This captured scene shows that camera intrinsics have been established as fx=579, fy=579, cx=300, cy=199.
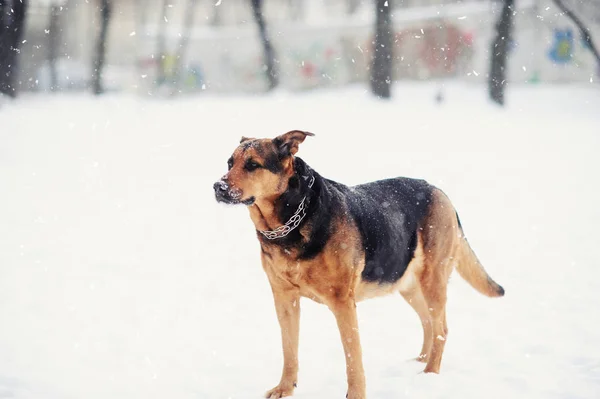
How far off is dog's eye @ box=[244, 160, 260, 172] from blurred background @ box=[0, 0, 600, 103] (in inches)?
578

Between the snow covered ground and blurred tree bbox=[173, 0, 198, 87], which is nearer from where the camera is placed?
the snow covered ground

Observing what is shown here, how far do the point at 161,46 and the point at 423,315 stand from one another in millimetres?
33033

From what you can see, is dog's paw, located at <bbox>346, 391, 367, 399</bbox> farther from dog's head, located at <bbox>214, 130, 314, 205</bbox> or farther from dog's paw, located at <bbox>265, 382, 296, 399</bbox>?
dog's head, located at <bbox>214, 130, 314, 205</bbox>

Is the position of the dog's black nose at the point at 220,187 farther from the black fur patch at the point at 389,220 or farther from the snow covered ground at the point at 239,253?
the snow covered ground at the point at 239,253

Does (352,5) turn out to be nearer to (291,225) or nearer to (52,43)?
(52,43)

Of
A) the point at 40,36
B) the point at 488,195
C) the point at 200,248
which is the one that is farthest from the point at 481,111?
the point at 40,36

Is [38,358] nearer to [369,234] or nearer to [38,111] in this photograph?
[369,234]

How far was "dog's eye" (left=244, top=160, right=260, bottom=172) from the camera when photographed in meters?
4.00

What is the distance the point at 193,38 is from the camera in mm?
36594

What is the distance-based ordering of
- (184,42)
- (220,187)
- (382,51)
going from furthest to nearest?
(184,42) < (382,51) < (220,187)

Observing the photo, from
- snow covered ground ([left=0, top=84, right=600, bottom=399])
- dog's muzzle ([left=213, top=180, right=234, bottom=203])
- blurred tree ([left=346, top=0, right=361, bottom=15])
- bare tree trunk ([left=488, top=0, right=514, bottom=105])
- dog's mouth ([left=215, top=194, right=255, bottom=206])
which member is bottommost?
snow covered ground ([left=0, top=84, right=600, bottom=399])

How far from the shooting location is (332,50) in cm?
2998

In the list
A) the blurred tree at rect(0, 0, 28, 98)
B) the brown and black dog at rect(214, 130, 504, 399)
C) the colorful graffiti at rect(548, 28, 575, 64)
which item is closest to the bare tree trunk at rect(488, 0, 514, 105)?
the colorful graffiti at rect(548, 28, 575, 64)

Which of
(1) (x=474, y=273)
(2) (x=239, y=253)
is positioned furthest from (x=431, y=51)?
(1) (x=474, y=273)
